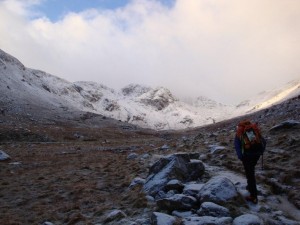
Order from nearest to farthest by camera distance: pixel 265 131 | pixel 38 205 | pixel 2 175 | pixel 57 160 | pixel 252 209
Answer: pixel 252 209 → pixel 38 205 → pixel 2 175 → pixel 265 131 → pixel 57 160

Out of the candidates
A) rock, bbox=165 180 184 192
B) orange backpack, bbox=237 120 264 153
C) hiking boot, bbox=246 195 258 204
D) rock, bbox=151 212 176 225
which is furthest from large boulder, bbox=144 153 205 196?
orange backpack, bbox=237 120 264 153

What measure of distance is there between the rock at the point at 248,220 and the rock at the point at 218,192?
1123mm

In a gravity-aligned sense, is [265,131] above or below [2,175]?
above

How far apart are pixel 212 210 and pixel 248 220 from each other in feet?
3.78

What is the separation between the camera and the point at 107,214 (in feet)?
41.6

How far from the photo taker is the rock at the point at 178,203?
11.5 metres

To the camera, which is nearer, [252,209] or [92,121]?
[252,209]

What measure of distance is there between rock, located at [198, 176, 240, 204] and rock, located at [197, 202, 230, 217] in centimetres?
42

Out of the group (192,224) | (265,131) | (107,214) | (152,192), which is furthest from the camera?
(265,131)

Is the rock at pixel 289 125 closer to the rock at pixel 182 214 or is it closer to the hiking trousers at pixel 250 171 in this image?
the hiking trousers at pixel 250 171

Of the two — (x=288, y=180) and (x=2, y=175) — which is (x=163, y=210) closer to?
(x=288, y=180)

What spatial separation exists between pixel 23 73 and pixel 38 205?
13312 cm

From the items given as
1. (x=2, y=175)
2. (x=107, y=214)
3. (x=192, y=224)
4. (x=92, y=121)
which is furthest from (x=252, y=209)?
(x=92, y=121)

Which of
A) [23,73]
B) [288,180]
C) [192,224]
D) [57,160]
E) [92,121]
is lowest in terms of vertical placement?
[192,224]
